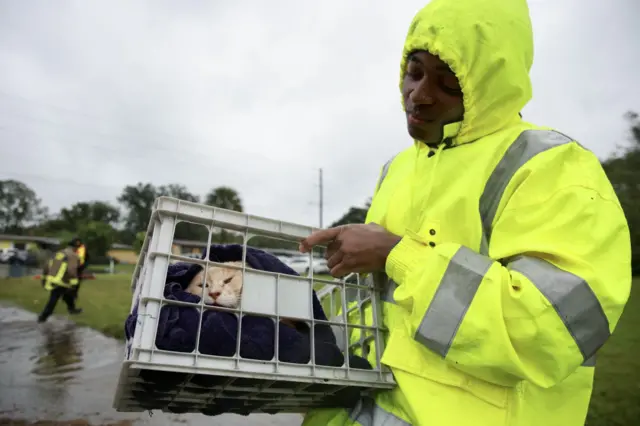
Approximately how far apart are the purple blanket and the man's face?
0.69m

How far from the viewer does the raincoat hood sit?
1205 mm

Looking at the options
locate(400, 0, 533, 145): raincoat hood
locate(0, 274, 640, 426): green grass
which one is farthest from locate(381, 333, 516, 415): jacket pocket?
locate(0, 274, 640, 426): green grass

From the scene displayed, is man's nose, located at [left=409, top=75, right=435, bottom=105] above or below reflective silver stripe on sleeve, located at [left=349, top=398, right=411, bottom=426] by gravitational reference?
above

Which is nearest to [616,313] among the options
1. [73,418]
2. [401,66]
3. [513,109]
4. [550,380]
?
[550,380]

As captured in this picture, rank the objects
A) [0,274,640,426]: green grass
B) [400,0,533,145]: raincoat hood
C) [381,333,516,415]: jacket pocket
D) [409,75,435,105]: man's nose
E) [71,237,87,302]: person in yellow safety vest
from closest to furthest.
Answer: [381,333,516,415]: jacket pocket < [400,0,533,145]: raincoat hood < [409,75,435,105]: man's nose < [0,274,640,426]: green grass < [71,237,87,302]: person in yellow safety vest

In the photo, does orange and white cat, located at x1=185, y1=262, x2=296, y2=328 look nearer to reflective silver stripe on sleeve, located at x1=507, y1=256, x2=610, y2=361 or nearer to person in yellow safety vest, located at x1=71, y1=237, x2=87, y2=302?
reflective silver stripe on sleeve, located at x1=507, y1=256, x2=610, y2=361

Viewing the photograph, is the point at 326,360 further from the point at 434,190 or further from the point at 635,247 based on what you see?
the point at 635,247

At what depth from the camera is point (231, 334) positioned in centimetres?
121

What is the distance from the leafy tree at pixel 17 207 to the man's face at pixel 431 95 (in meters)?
74.5

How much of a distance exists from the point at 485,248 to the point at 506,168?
216 mm

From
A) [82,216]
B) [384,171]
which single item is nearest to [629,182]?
[384,171]

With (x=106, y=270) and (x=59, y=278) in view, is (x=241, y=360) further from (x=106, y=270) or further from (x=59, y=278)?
(x=106, y=270)

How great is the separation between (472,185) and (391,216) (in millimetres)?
307

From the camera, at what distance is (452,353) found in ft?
3.38
